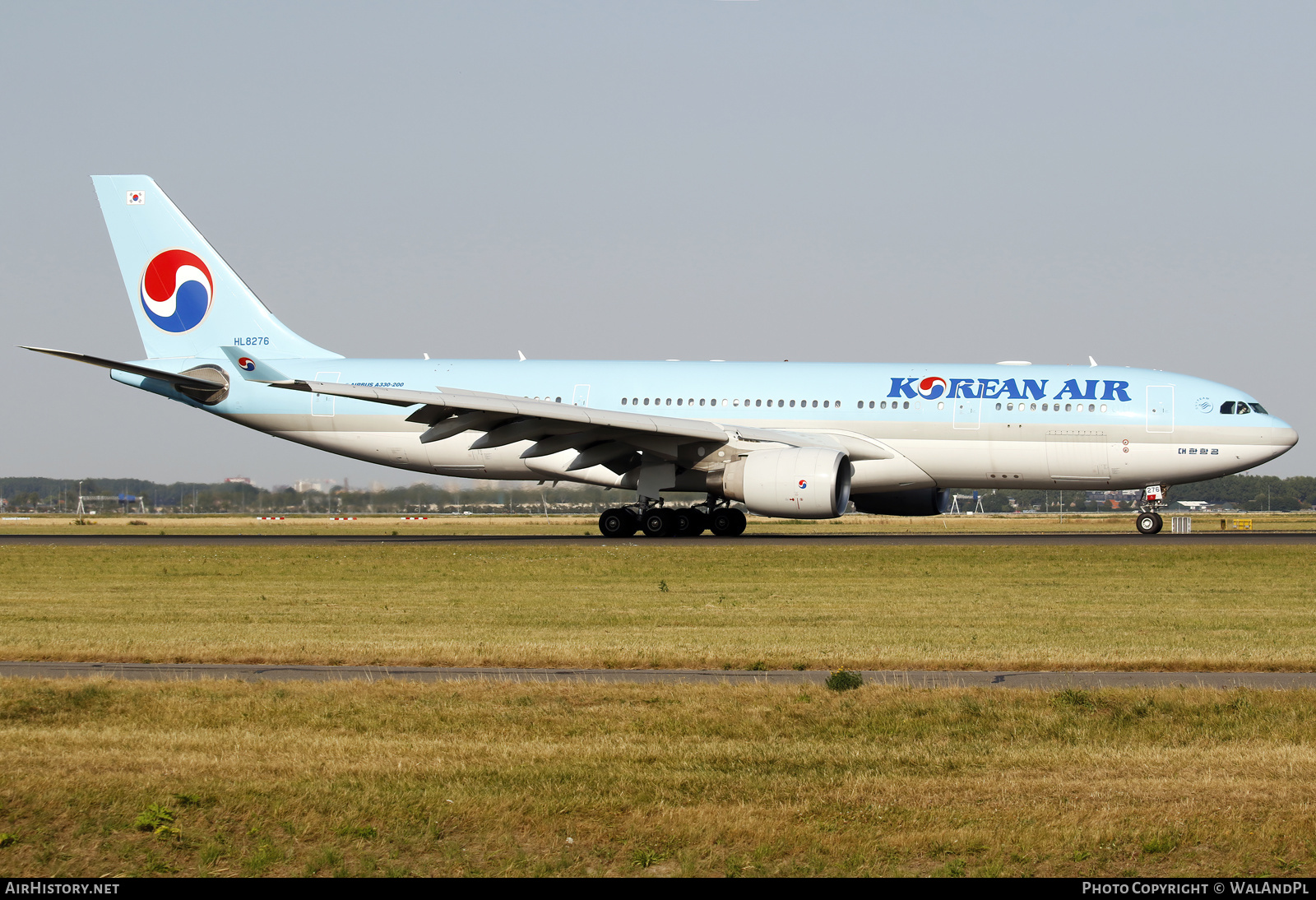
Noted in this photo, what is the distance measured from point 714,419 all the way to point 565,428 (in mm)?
4515

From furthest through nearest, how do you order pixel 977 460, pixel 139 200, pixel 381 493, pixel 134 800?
pixel 381 493 → pixel 139 200 → pixel 977 460 → pixel 134 800

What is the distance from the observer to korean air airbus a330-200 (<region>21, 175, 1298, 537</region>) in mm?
31688

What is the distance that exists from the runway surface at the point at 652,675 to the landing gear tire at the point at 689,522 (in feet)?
68.4

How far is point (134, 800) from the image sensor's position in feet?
24.9

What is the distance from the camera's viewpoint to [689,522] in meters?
34.2

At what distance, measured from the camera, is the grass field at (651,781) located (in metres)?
6.79

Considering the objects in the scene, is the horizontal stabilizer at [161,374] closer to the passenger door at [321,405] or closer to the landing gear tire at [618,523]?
the passenger door at [321,405]

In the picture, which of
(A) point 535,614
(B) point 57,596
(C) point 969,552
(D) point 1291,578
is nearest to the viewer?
(A) point 535,614

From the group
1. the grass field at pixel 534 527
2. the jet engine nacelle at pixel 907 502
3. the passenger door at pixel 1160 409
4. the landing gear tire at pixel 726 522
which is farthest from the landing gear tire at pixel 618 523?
the passenger door at pixel 1160 409

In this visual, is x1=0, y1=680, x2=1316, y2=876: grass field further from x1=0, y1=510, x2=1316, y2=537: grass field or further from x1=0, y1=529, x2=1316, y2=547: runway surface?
x1=0, y1=510, x2=1316, y2=537: grass field

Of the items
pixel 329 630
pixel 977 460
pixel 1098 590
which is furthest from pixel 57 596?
pixel 977 460
